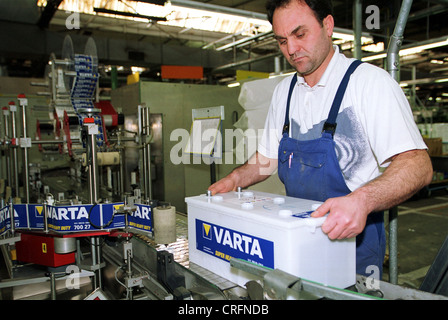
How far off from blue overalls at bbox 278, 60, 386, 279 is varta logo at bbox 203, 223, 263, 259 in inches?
13.4

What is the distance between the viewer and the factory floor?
133 inches

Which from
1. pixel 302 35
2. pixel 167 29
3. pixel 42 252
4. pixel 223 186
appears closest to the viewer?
pixel 302 35

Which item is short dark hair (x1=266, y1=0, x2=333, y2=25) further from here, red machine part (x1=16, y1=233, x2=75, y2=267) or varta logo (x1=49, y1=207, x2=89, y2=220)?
red machine part (x1=16, y1=233, x2=75, y2=267)

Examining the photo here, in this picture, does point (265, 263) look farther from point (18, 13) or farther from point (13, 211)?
point (18, 13)

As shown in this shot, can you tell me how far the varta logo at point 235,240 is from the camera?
2.88ft

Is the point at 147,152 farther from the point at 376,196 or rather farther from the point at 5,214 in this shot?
the point at 376,196

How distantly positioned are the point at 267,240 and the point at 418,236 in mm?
4505

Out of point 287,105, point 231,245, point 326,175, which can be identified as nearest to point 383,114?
point 326,175

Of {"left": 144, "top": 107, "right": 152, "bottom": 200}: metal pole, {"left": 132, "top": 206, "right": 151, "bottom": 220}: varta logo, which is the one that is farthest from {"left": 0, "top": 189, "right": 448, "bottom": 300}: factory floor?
{"left": 132, "top": 206, "right": 151, "bottom": 220}: varta logo

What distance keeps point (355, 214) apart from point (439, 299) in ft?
0.76

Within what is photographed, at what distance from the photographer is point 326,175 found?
3.56 feet

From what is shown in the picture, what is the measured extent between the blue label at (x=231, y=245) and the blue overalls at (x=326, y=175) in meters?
0.34
